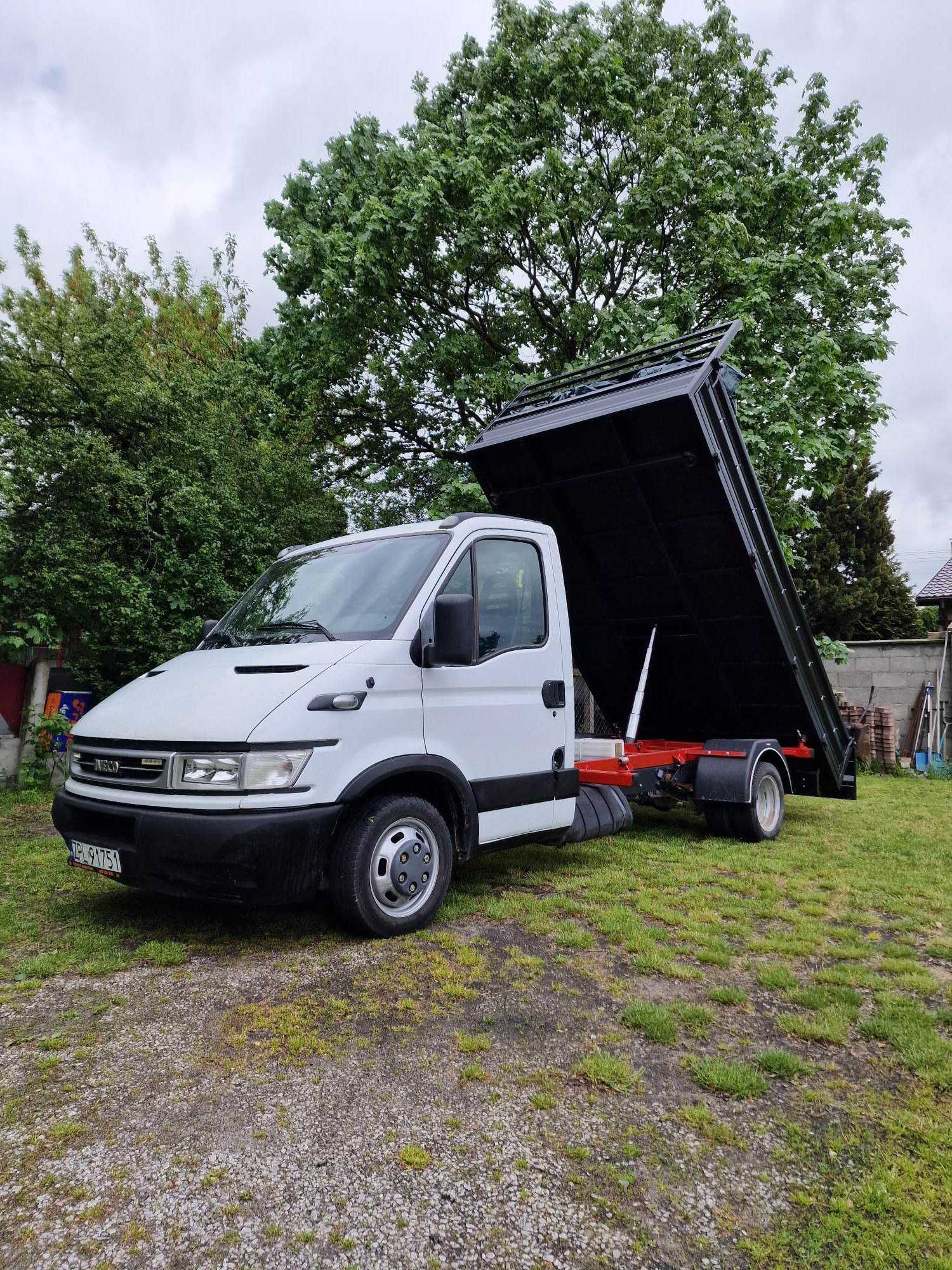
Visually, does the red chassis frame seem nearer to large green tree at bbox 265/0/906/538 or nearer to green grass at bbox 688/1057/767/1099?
green grass at bbox 688/1057/767/1099

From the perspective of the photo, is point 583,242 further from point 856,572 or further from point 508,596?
point 856,572

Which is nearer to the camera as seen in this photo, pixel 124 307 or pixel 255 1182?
pixel 255 1182

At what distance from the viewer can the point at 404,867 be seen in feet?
13.0

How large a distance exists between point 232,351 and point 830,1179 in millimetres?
19958

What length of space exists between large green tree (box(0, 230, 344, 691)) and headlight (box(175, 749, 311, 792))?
16.3ft

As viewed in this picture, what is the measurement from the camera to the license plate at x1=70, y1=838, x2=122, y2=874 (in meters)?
3.64

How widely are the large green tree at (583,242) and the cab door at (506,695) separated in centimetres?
632

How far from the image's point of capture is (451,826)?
4352 mm

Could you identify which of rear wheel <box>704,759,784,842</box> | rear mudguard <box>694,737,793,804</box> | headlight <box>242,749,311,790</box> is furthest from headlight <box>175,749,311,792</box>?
rear wheel <box>704,759,784,842</box>

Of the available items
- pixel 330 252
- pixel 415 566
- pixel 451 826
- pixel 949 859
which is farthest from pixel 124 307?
pixel 949 859

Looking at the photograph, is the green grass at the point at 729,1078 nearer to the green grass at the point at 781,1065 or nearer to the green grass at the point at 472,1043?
the green grass at the point at 781,1065

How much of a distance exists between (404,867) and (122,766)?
4.80 ft

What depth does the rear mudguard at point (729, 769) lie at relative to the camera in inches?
253

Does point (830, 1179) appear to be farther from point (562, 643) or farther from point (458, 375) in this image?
point (458, 375)
